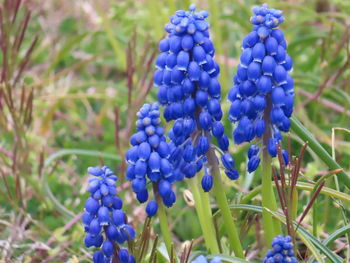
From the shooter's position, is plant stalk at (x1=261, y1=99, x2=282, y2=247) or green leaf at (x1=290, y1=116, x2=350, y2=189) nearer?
plant stalk at (x1=261, y1=99, x2=282, y2=247)

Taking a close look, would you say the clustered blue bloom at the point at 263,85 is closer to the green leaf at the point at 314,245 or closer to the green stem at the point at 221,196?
the green stem at the point at 221,196

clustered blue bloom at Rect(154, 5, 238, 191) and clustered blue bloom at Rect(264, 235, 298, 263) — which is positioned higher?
clustered blue bloom at Rect(154, 5, 238, 191)

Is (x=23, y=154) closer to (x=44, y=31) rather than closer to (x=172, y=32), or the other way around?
(x=172, y=32)


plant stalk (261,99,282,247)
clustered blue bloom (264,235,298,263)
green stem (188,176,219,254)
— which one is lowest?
green stem (188,176,219,254)

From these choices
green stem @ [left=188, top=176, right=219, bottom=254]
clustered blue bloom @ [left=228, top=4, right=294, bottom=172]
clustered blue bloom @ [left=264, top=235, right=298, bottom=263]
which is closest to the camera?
clustered blue bloom @ [left=264, top=235, right=298, bottom=263]

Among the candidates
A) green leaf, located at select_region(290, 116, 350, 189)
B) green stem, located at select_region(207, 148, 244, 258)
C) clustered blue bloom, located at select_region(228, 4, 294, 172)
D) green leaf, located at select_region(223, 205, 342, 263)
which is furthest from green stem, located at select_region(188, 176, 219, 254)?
green leaf, located at select_region(290, 116, 350, 189)

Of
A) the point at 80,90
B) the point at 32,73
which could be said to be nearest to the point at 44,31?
the point at 32,73

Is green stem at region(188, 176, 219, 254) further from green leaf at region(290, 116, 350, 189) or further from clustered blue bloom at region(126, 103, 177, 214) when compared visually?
green leaf at region(290, 116, 350, 189)
